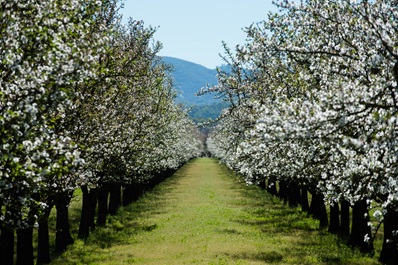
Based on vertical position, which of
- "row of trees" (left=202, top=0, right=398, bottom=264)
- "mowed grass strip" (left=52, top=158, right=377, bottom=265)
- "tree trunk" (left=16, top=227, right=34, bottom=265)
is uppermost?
"row of trees" (left=202, top=0, right=398, bottom=264)

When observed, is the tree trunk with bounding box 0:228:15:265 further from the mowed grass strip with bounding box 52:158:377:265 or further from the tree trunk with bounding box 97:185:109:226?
the tree trunk with bounding box 97:185:109:226

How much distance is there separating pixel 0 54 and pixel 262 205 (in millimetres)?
40563

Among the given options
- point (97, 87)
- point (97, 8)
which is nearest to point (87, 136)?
point (97, 87)

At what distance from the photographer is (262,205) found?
48.9 m

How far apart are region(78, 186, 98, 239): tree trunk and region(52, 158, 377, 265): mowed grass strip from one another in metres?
0.72

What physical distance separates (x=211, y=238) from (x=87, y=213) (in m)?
9.29

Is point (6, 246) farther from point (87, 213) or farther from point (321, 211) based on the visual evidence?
point (321, 211)

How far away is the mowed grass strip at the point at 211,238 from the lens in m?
24.5

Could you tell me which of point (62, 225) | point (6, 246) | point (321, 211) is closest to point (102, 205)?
point (62, 225)

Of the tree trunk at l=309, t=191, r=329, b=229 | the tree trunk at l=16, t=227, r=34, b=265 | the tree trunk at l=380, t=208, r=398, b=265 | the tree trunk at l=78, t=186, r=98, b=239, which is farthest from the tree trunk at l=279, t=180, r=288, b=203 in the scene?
the tree trunk at l=16, t=227, r=34, b=265

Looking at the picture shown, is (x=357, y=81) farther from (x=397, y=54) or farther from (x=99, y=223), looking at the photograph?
(x=99, y=223)

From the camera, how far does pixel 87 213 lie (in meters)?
33.2

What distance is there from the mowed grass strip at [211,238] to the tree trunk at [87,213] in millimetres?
715

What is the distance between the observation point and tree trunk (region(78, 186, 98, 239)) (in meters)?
32.0
